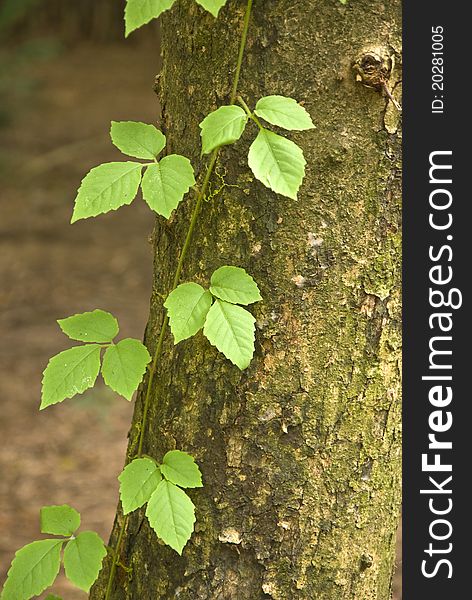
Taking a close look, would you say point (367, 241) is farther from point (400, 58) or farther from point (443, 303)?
point (400, 58)

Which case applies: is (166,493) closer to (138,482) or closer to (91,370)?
(138,482)

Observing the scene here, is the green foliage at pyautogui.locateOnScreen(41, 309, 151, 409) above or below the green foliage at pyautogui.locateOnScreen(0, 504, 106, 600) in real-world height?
above

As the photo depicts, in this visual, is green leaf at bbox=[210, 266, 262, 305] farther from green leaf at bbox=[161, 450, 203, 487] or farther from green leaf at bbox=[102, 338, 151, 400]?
green leaf at bbox=[161, 450, 203, 487]

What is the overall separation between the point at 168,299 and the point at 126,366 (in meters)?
0.15

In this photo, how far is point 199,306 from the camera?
1390 mm

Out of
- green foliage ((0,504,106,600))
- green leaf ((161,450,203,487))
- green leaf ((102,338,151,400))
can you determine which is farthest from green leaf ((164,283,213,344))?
green foliage ((0,504,106,600))

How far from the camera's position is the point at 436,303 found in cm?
148

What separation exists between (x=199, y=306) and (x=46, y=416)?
297 centimetres

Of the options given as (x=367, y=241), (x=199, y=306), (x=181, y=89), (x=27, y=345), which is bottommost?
(x=199, y=306)

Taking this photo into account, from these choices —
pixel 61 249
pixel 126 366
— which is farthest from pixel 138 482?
pixel 61 249

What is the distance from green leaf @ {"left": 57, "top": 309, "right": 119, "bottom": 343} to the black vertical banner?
52cm

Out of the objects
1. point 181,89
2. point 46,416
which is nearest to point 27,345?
point 46,416

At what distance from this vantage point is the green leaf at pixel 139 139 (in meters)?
1.42

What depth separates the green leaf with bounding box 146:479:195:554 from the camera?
1.38 metres
